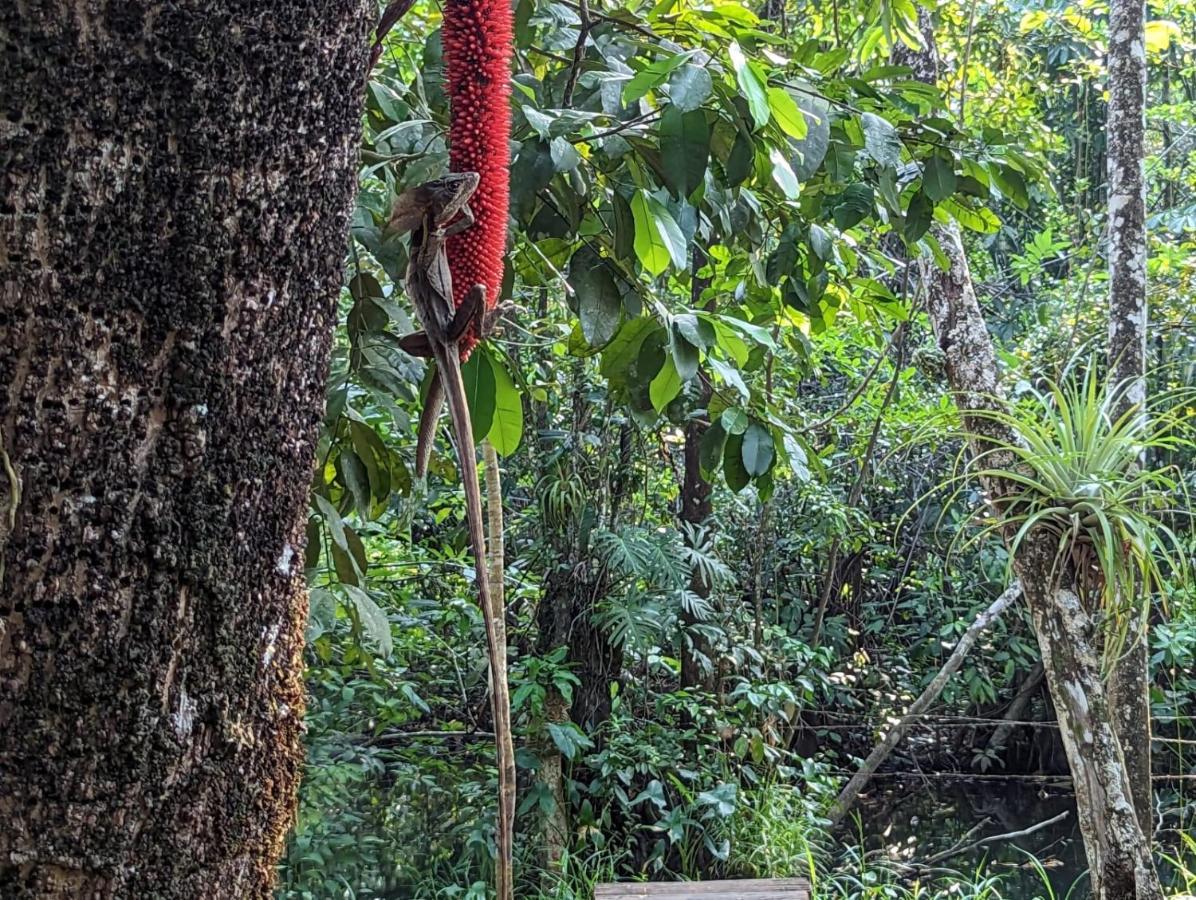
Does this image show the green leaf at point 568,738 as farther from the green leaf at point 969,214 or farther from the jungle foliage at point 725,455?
the green leaf at point 969,214

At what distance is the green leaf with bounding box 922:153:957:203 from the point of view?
1.51 meters

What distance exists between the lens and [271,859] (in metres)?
0.60

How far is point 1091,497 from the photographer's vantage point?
2350 millimetres

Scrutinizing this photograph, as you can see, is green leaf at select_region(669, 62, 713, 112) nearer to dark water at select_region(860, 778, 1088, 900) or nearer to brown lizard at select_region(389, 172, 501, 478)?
brown lizard at select_region(389, 172, 501, 478)

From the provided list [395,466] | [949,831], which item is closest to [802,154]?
[395,466]

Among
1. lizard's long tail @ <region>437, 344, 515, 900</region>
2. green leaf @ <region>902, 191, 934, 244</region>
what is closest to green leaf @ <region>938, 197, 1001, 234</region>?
green leaf @ <region>902, 191, 934, 244</region>

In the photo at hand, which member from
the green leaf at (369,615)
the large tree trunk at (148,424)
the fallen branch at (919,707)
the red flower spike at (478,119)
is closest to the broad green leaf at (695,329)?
the green leaf at (369,615)

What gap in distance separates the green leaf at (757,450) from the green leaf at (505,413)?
459mm

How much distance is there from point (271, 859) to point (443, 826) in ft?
10.3

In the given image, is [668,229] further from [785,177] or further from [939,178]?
[939,178]

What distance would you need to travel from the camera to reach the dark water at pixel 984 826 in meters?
4.64

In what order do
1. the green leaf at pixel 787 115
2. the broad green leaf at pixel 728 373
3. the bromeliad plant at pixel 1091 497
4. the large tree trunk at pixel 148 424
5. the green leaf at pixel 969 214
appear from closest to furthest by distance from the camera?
the large tree trunk at pixel 148 424
the green leaf at pixel 787 115
the broad green leaf at pixel 728 373
the green leaf at pixel 969 214
the bromeliad plant at pixel 1091 497

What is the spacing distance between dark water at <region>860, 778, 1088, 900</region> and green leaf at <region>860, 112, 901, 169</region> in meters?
3.80

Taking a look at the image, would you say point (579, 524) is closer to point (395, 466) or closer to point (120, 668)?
point (395, 466)
